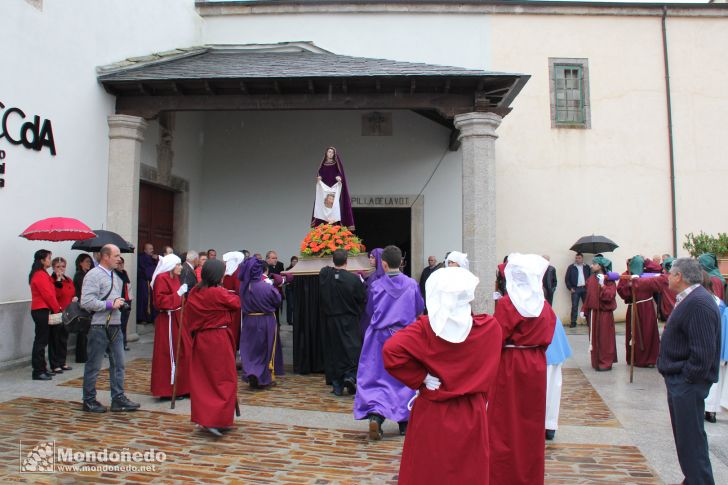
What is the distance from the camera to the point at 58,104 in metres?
9.38

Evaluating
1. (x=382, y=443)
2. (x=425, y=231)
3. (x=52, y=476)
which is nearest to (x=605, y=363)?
(x=382, y=443)

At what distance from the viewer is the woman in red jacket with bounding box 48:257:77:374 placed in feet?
26.8

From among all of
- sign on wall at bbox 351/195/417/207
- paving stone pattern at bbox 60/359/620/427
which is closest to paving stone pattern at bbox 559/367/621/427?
paving stone pattern at bbox 60/359/620/427

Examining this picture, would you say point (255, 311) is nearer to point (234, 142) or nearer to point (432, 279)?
point (432, 279)

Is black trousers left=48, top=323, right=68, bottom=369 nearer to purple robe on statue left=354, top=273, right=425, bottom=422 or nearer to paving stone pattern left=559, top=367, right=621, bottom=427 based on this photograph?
purple robe on statue left=354, top=273, right=425, bottom=422

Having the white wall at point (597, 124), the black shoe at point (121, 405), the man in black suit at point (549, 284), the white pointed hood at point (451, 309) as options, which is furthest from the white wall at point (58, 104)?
the man in black suit at point (549, 284)

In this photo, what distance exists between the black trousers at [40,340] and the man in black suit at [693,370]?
7.31 metres

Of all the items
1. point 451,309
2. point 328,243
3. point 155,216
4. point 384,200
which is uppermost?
point 384,200

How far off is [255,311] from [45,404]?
8.46ft

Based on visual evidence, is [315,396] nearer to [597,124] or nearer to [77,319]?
[77,319]

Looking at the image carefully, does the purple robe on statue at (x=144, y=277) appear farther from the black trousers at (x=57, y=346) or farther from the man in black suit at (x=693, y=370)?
the man in black suit at (x=693, y=370)

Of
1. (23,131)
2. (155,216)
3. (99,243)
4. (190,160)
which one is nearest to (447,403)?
(99,243)

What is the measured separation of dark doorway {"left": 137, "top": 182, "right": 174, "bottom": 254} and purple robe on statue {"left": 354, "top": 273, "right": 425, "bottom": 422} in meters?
8.57

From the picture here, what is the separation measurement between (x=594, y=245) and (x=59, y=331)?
37.4 feet
